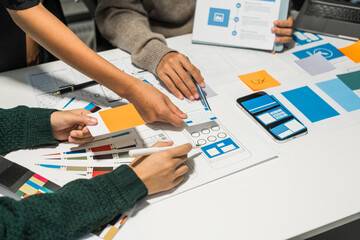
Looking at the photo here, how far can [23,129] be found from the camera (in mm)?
811

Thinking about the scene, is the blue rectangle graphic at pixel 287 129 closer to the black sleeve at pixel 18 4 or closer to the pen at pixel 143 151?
the pen at pixel 143 151

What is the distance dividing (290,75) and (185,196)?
601 millimetres

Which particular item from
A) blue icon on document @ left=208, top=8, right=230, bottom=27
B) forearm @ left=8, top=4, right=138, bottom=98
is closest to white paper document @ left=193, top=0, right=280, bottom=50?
blue icon on document @ left=208, top=8, right=230, bottom=27

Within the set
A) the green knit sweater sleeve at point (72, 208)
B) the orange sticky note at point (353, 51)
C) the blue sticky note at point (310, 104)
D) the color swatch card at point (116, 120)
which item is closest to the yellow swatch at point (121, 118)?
the color swatch card at point (116, 120)

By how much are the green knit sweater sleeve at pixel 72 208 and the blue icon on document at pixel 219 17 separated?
0.71m

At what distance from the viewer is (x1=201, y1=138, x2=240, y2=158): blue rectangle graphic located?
80 centimetres

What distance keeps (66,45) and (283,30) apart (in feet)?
2.45

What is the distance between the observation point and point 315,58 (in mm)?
1133

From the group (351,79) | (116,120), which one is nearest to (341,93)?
(351,79)

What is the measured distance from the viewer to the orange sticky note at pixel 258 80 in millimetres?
1021

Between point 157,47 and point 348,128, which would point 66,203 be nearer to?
point 157,47

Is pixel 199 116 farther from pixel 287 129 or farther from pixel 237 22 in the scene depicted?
pixel 237 22

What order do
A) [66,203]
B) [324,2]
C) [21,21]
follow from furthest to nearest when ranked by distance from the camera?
1. [324,2]
2. [21,21]
3. [66,203]

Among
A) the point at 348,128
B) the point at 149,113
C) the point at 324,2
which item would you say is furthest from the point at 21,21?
the point at 324,2
